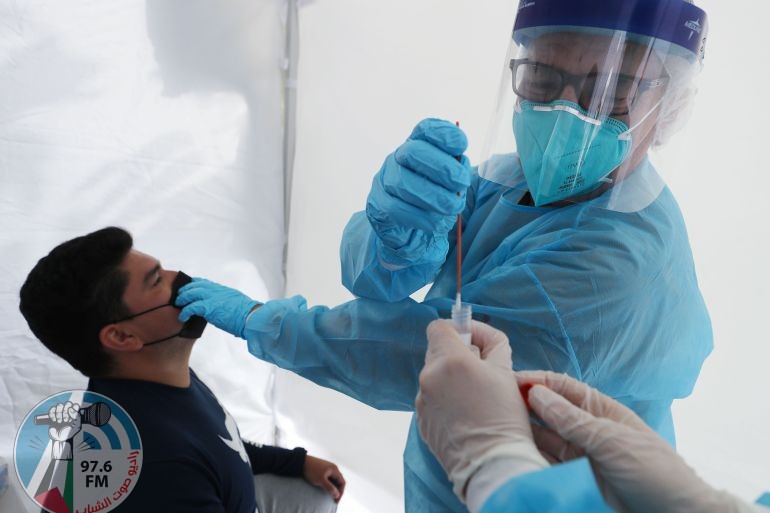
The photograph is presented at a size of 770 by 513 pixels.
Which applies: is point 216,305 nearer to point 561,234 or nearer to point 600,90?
point 561,234

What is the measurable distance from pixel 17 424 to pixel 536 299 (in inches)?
61.8

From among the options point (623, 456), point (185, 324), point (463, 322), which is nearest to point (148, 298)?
point (185, 324)

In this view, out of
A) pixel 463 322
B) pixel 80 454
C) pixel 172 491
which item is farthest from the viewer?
pixel 80 454

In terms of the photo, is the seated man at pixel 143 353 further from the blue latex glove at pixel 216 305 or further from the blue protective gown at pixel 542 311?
the blue protective gown at pixel 542 311

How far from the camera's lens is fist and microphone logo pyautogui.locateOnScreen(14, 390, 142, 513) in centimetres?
110

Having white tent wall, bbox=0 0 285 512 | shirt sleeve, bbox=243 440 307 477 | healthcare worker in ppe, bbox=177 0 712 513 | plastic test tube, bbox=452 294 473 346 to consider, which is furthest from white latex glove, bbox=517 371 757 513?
white tent wall, bbox=0 0 285 512

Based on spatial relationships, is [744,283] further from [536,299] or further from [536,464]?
[536,464]

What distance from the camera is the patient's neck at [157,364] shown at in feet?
3.89

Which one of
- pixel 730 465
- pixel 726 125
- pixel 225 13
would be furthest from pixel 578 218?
pixel 225 13

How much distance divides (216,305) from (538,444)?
780 mm

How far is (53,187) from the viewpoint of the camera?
4.99 ft

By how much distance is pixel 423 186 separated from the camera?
84 centimetres

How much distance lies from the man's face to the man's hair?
2 cm

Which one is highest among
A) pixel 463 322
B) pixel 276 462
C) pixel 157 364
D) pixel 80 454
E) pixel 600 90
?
pixel 600 90
